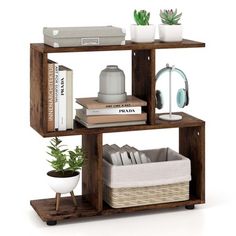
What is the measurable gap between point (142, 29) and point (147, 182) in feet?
2.90

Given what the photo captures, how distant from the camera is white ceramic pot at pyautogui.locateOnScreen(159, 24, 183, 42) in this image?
5.69 metres

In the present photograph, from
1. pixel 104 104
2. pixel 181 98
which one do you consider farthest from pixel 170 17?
pixel 104 104

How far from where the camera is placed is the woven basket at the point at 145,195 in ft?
18.7

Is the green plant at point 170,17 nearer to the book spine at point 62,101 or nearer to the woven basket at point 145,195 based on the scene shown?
the book spine at point 62,101

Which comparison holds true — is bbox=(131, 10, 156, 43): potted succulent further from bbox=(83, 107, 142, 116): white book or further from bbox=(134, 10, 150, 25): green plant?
bbox=(83, 107, 142, 116): white book

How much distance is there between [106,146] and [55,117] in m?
0.54

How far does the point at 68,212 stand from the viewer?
5.64 m

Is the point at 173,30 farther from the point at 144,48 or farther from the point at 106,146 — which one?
the point at 106,146

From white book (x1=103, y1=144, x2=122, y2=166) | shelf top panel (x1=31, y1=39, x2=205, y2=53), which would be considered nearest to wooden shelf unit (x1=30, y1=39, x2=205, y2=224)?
shelf top panel (x1=31, y1=39, x2=205, y2=53)

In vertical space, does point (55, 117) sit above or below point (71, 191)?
above

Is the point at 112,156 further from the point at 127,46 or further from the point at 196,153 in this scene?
the point at 127,46

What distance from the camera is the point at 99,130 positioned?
18.3 feet

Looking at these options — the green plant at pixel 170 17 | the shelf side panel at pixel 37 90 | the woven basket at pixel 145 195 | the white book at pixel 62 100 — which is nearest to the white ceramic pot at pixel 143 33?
the green plant at pixel 170 17

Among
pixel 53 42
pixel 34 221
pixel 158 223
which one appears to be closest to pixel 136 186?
pixel 158 223
